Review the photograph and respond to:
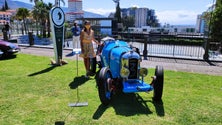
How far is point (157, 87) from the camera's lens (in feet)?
15.9

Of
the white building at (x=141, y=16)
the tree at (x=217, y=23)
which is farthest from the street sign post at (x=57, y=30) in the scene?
the white building at (x=141, y=16)

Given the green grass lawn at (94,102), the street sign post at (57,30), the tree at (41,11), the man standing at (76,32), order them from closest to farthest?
the green grass lawn at (94,102)
the street sign post at (57,30)
the man standing at (76,32)
the tree at (41,11)

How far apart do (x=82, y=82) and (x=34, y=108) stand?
2103 mm

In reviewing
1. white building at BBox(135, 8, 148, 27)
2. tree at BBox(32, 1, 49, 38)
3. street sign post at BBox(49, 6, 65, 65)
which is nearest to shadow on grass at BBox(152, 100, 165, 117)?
street sign post at BBox(49, 6, 65, 65)

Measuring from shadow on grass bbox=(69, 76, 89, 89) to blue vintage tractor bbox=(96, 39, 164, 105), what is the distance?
1373 mm

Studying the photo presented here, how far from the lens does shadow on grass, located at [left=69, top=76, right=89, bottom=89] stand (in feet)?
20.3

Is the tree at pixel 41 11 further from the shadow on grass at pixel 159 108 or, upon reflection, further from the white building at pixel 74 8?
the shadow on grass at pixel 159 108

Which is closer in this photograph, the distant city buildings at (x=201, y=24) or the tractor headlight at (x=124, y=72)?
the tractor headlight at (x=124, y=72)

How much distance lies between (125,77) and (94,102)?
96 centimetres

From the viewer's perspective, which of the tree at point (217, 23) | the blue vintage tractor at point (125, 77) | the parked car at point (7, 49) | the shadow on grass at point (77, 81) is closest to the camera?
the blue vintage tractor at point (125, 77)

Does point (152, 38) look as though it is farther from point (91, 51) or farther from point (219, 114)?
point (219, 114)

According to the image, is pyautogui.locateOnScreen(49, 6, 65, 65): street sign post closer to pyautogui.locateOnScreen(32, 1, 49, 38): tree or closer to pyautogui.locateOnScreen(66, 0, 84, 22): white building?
pyautogui.locateOnScreen(32, 1, 49, 38): tree

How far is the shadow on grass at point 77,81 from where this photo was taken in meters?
6.18

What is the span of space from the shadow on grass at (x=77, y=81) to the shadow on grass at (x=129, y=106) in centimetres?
143
